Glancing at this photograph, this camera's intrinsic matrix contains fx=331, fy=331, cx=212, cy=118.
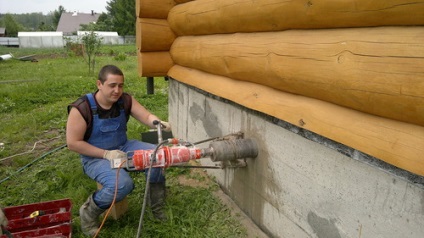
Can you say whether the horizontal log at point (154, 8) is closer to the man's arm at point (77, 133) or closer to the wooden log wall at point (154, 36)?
the wooden log wall at point (154, 36)

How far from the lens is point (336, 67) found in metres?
1.96

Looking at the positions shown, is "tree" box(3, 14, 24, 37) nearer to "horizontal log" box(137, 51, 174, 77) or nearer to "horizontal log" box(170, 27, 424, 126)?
"horizontal log" box(137, 51, 174, 77)

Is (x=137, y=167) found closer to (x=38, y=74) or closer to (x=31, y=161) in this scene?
(x=31, y=161)

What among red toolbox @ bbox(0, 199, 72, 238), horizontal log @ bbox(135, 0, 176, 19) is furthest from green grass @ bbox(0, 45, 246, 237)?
horizontal log @ bbox(135, 0, 176, 19)

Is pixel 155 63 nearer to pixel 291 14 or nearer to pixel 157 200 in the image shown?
pixel 157 200

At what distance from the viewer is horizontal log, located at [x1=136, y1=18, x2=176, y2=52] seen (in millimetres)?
4770

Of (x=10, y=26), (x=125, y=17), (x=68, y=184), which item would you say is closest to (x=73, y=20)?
(x=10, y=26)

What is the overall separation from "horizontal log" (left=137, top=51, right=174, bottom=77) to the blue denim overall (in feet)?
5.34

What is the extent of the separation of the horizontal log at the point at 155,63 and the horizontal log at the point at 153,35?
0.09 m

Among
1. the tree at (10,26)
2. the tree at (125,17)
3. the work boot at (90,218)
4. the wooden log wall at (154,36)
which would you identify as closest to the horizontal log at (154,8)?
the wooden log wall at (154,36)

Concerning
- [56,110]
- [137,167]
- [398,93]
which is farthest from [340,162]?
[56,110]

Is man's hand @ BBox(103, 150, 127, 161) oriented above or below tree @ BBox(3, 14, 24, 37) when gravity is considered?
below

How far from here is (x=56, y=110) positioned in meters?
7.65

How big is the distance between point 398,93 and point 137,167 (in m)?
2.01
